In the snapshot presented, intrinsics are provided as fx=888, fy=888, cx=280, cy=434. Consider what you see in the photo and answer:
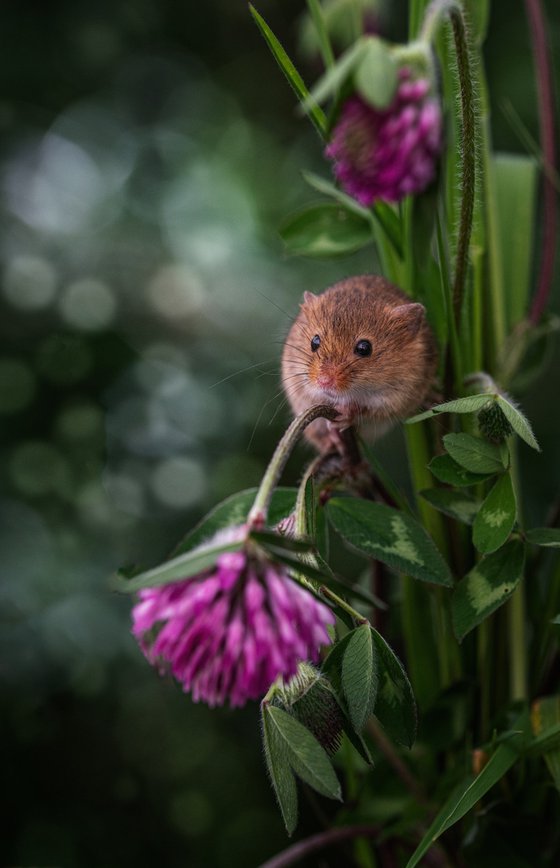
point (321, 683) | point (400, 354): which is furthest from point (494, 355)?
point (321, 683)

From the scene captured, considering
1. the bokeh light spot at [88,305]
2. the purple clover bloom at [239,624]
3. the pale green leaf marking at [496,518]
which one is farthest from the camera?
the bokeh light spot at [88,305]

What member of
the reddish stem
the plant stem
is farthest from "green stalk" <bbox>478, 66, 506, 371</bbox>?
the plant stem

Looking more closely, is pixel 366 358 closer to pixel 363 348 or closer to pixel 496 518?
pixel 363 348

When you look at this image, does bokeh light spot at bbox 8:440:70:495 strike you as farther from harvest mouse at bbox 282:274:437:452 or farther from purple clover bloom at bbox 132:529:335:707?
purple clover bloom at bbox 132:529:335:707

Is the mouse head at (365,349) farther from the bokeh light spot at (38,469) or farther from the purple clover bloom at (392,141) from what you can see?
the bokeh light spot at (38,469)

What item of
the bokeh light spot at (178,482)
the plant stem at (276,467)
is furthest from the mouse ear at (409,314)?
the bokeh light spot at (178,482)

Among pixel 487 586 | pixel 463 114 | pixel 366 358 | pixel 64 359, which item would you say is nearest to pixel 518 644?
pixel 487 586
